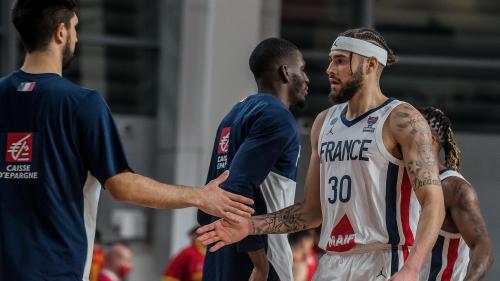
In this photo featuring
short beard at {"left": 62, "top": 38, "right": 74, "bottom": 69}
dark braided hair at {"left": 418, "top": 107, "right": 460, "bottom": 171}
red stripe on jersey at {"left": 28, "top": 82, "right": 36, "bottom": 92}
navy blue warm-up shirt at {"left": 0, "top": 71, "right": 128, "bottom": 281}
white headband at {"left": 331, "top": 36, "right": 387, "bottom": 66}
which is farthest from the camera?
dark braided hair at {"left": 418, "top": 107, "right": 460, "bottom": 171}

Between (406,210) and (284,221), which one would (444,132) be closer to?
(406,210)

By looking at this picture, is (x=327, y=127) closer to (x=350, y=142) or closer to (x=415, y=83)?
(x=350, y=142)

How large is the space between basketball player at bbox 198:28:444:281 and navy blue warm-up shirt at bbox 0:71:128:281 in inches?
43.0

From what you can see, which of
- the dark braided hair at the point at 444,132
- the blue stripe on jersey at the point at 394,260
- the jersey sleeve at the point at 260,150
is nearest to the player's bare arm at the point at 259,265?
the jersey sleeve at the point at 260,150

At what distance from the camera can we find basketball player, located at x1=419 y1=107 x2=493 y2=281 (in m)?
6.77

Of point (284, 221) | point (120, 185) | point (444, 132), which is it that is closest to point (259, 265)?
point (284, 221)

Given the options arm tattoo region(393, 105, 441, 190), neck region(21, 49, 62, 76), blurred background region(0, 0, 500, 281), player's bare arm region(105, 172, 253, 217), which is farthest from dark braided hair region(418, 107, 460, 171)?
blurred background region(0, 0, 500, 281)

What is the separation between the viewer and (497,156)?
11.9 metres

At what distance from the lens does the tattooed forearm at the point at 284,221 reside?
682 centimetres

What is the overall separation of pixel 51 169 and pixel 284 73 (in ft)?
7.63

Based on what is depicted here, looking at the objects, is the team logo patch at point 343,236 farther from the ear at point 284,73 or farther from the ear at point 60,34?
the ear at point 60,34

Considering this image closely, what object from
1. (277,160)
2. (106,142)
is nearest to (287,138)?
(277,160)

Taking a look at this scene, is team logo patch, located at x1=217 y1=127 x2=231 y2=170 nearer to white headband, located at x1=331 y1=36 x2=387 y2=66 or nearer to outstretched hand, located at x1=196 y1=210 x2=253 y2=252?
outstretched hand, located at x1=196 y1=210 x2=253 y2=252

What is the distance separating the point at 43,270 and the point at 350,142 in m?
1.90
